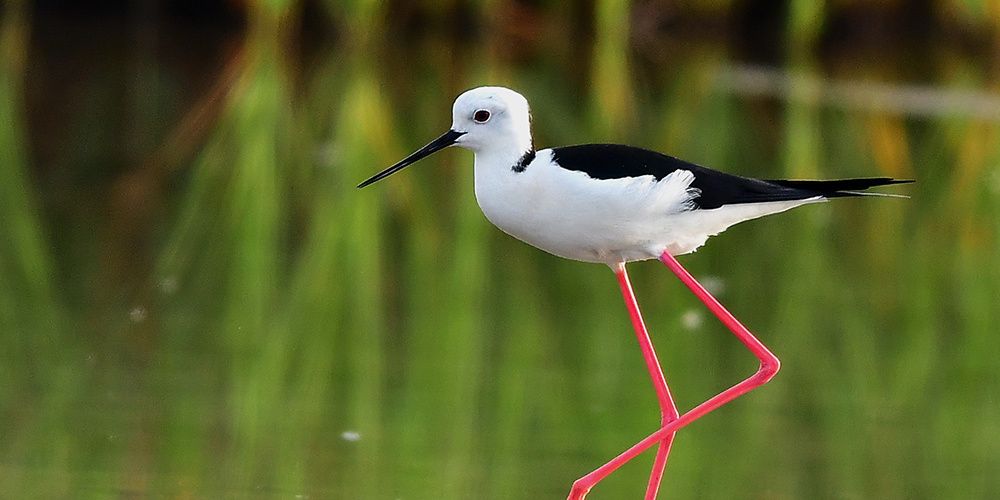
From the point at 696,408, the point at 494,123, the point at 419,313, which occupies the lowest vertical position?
the point at 696,408

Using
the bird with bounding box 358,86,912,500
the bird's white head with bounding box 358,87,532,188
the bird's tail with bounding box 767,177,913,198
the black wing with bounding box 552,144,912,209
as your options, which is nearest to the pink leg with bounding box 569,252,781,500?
the bird with bounding box 358,86,912,500

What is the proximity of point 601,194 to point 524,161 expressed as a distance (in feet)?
0.57

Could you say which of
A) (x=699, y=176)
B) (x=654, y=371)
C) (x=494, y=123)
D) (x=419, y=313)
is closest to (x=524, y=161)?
(x=494, y=123)

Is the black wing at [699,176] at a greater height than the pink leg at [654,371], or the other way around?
the black wing at [699,176]

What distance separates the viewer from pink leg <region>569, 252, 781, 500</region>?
9.70 ft

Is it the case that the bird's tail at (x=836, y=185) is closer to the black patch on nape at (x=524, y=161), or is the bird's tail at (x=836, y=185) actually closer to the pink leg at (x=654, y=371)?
the pink leg at (x=654, y=371)

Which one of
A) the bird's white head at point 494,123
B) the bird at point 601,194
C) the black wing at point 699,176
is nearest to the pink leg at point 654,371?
the bird at point 601,194

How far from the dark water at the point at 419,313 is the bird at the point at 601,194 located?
19.2 inches

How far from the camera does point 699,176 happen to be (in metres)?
3.07

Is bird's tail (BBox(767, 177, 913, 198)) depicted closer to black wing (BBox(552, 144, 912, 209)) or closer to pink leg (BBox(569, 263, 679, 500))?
black wing (BBox(552, 144, 912, 209))

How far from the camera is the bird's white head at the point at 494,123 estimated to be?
3002 mm

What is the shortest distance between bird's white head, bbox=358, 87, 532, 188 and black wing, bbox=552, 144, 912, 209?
81 mm

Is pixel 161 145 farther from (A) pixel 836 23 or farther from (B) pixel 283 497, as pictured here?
(A) pixel 836 23

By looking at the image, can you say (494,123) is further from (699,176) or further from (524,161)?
(699,176)
